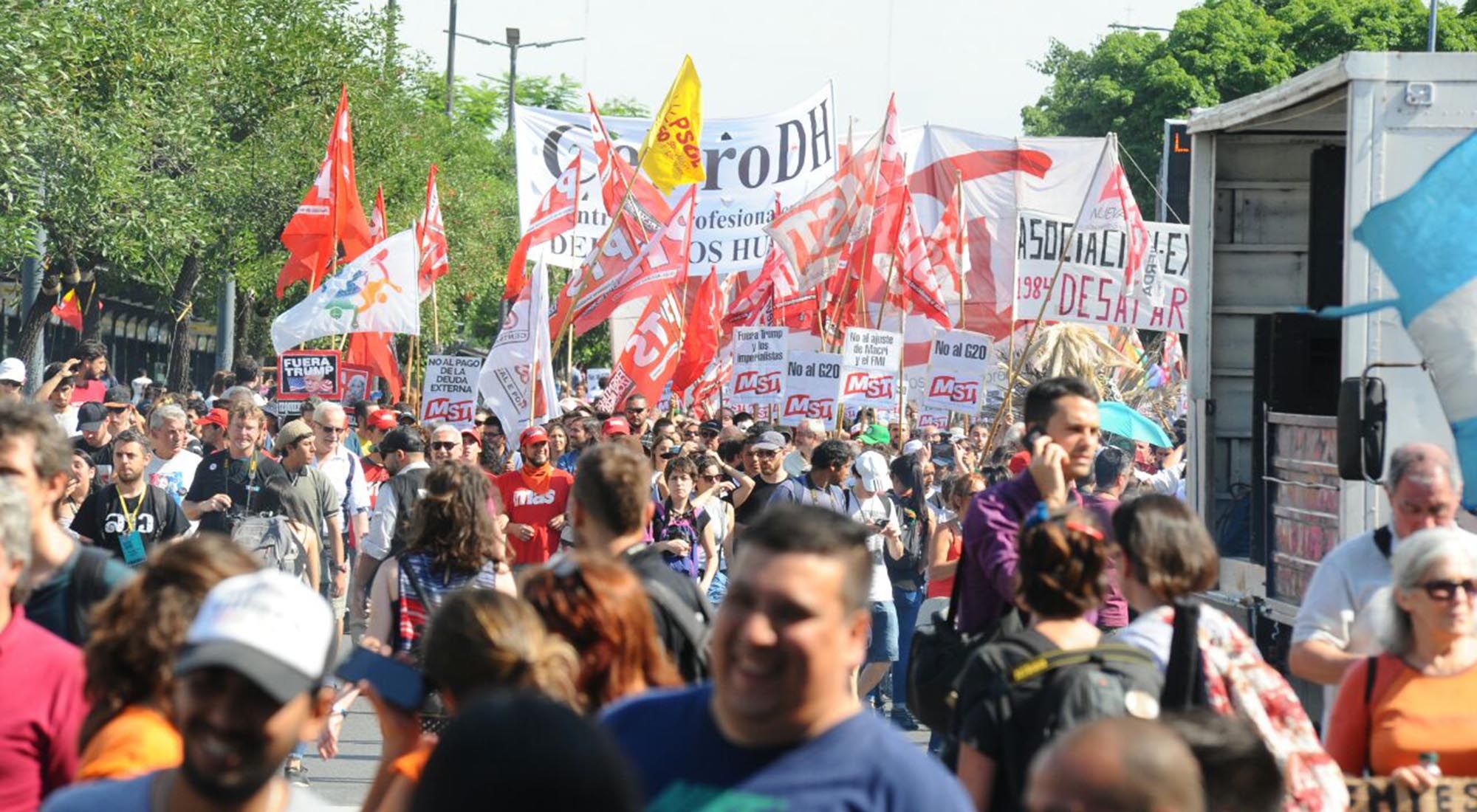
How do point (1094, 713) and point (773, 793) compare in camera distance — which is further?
point (1094, 713)

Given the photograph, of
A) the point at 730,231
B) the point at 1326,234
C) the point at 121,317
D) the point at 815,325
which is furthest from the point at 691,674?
the point at 121,317

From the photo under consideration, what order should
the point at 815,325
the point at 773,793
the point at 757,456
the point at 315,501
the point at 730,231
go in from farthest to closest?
1. the point at 815,325
2. the point at 730,231
3. the point at 757,456
4. the point at 315,501
5. the point at 773,793

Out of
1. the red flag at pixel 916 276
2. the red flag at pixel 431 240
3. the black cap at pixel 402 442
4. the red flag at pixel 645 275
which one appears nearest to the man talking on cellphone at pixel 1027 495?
the black cap at pixel 402 442

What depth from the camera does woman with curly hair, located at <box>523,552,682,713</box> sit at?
4.12 m

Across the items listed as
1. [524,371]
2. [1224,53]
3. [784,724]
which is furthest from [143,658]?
[1224,53]

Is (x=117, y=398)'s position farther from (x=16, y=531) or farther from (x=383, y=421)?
(x=16, y=531)

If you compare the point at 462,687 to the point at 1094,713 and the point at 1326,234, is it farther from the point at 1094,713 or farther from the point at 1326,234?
the point at 1326,234

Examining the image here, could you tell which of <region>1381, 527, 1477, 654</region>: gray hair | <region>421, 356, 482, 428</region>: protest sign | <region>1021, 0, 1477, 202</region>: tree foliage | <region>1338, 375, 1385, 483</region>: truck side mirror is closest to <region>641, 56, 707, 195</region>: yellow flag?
<region>421, 356, 482, 428</region>: protest sign

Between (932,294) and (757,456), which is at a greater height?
(932,294)

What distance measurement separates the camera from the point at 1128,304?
70.2ft

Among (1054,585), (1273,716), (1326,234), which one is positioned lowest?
(1273,716)

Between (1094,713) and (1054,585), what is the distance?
38 centimetres

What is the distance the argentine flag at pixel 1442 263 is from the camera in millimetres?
6668

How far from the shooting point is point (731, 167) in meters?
25.2
